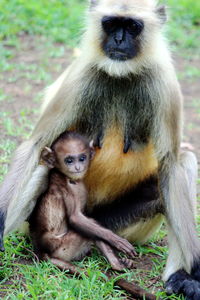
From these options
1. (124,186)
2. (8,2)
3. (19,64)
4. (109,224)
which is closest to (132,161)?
(124,186)

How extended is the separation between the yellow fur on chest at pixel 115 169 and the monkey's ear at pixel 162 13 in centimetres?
92

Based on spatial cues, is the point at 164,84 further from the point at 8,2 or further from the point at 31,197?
the point at 8,2

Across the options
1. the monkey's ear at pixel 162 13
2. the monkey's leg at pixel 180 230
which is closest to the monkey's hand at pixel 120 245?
the monkey's leg at pixel 180 230

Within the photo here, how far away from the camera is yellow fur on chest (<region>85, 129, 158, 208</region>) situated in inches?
177

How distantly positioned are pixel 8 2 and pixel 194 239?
23.3ft

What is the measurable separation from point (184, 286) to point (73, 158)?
1.15m

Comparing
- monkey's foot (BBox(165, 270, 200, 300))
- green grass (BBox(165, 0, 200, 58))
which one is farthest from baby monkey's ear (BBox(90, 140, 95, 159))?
green grass (BBox(165, 0, 200, 58))

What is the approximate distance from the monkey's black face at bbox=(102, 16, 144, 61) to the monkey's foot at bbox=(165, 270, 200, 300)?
1551 mm

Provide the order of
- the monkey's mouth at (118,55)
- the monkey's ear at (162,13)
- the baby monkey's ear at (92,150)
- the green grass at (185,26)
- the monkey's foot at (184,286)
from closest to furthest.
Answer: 1. the monkey's foot at (184,286)
2. the monkey's mouth at (118,55)
3. the baby monkey's ear at (92,150)
4. the monkey's ear at (162,13)
5. the green grass at (185,26)

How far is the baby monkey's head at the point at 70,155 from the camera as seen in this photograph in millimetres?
4316

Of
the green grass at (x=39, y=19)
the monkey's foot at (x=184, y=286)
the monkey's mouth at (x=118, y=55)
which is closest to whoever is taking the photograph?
the monkey's foot at (x=184, y=286)

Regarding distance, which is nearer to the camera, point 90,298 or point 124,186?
point 90,298

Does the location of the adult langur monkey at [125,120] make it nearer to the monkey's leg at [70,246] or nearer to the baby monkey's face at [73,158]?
the baby monkey's face at [73,158]

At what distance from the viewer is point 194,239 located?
4344mm
